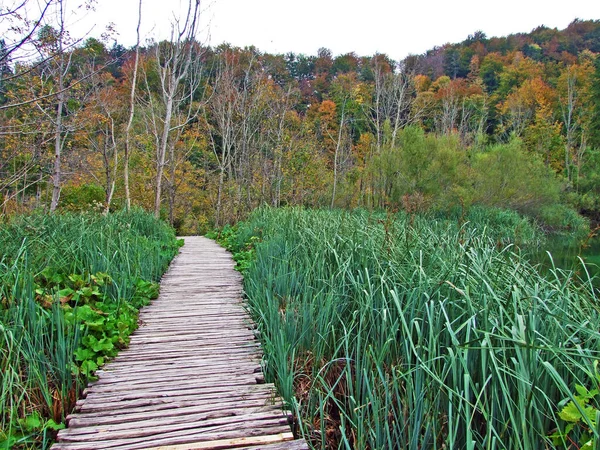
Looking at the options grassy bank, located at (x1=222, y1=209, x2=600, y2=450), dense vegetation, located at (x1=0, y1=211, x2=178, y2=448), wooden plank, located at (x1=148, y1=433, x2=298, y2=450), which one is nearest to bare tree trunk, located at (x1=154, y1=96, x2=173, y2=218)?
dense vegetation, located at (x1=0, y1=211, x2=178, y2=448)

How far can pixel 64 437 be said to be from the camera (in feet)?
6.59

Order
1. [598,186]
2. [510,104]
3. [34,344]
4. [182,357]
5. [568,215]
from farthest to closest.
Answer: [510,104] < [598,186] < [568,215] < [182,357] < [34,344]

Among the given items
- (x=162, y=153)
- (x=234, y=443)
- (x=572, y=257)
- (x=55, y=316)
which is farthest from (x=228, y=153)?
(x=234, y=443)

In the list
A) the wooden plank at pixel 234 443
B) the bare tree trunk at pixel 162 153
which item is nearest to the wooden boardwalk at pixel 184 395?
the wooden plank at pixel 234 443

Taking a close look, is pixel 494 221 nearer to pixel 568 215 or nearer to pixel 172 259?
pixel 568 215

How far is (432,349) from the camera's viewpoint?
1.89 m

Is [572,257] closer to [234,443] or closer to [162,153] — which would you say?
[234,443]

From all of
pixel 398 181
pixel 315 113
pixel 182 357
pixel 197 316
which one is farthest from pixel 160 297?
pixel 315 113

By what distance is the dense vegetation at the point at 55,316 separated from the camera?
7.13 ft

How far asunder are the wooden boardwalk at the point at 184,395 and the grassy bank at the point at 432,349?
0.19m

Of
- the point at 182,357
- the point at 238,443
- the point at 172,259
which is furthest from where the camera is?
the point at 172,259

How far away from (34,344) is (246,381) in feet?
4.16

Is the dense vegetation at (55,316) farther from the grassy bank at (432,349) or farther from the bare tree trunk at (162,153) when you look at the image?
the bare tree trunk at (162,153)

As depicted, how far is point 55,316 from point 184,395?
0.94m
